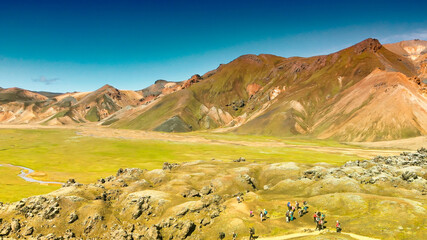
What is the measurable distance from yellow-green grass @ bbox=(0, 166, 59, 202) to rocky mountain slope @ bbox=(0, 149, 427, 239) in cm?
1487

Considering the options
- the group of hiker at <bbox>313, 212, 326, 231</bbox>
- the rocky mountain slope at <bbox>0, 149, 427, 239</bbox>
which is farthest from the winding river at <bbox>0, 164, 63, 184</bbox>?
the group of hiker at <bbox>313, 212, 326, 231</bbox>

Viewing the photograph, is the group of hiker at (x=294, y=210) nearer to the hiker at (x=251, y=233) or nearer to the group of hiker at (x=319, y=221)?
the group of hiker at (x=319, y=221)

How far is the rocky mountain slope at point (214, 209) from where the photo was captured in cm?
5347

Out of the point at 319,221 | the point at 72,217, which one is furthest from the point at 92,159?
the point at 319,221

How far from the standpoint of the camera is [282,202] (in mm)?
63156

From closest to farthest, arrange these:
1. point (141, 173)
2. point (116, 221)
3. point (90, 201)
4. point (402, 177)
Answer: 1. point (116, 221)
2. point (90, 201)
3. point (402, 177)
4. point (141, 173)

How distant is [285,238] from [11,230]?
55.5 meters

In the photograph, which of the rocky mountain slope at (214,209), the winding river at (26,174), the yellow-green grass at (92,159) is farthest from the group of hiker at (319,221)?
the winding river at (26,174)

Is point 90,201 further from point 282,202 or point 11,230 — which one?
point 282,202

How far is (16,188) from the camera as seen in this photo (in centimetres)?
8788

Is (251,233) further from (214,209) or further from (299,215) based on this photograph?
(299,215)

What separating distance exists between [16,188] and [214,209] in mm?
68438

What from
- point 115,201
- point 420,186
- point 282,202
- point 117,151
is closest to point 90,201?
point 115,201

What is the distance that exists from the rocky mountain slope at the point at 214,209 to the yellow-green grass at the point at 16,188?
14.9 m
